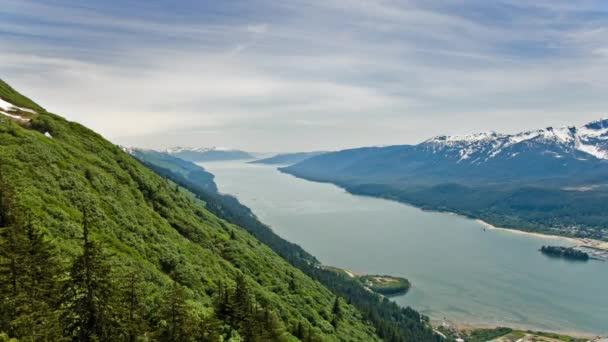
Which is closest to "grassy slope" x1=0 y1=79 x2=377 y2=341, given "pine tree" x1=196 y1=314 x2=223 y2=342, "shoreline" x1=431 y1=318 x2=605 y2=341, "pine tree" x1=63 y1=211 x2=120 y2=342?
"pine tree" x1=196 y1=314 x2=223 y2=342

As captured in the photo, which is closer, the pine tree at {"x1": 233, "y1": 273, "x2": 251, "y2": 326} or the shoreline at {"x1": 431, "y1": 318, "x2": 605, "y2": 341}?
the pine tree at {"x1": 233, "y1": 273, "x2": 251, "y2": 326}

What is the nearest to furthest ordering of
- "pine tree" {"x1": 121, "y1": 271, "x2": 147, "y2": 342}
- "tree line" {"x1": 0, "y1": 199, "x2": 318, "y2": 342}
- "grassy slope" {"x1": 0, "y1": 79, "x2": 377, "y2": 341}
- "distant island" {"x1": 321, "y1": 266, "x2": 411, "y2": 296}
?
"tree line" {"x1": 0, "y1": 199, "x2": 318, "y2": 342} < "pine tree" {"x1": 121, "y1": 271, "x2": 147, "y2": 342} < "grassy slope" {"x1": 0, "y1": 79, "x2": 377, "y2": 341} < "distant island" {"x1": 321, "y1": 266, "x2": 411, "y2": 296}

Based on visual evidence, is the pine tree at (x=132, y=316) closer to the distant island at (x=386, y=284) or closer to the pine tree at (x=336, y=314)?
the pine tree at (x=336, y=314)

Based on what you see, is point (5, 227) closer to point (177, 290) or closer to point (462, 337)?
point (177, 290)

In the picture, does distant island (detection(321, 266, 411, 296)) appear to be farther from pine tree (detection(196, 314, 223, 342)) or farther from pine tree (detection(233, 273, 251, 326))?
pine tree (detection(196, 314, 223, 342))

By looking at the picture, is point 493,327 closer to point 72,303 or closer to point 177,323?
point 177,323

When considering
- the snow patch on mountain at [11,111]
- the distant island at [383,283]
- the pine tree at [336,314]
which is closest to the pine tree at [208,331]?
the pine tree at [336,314]

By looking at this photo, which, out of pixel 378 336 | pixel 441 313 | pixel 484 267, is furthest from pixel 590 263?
pixel 378 336
